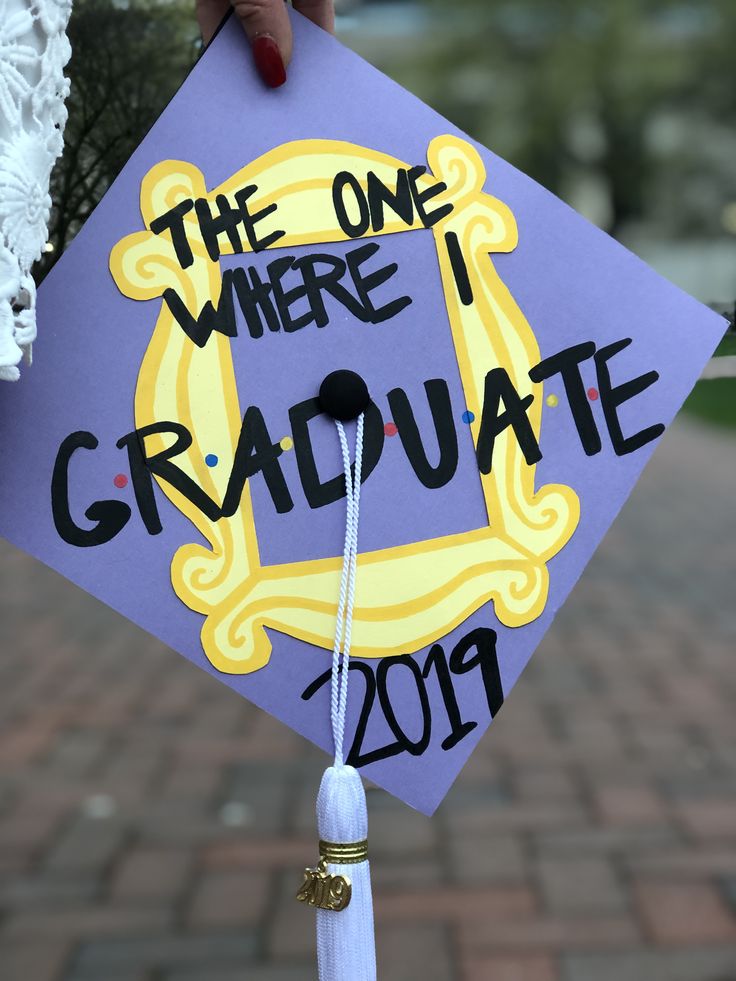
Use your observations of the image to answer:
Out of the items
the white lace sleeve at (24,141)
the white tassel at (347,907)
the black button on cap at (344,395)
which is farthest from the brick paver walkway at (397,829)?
the white lace sleeve at (24,141)

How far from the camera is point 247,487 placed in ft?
2.67

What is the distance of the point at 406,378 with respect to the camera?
83cm

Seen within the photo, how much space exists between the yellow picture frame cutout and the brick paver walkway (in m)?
0.97

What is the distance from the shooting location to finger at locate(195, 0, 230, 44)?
0.84 m

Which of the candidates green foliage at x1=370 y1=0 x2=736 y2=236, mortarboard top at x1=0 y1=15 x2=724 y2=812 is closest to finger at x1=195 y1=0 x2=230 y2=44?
mortarboard top at x1=0 y1=15 x2=724 y2=812

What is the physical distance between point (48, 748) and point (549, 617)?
1.85 metres

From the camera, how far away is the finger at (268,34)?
31.0 inches

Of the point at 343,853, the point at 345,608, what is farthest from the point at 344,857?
the point at 345,608

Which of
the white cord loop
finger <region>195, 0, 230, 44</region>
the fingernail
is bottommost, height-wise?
the white cord loop

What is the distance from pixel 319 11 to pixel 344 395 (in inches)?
10.6

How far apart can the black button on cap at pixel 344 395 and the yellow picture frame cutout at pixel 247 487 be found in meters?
0.06

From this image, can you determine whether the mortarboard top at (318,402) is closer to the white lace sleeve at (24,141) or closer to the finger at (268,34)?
the finger at (268,34)

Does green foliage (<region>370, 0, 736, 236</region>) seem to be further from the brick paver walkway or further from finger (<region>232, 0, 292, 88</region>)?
finger (<region>232, 0, 292, 88</region>)

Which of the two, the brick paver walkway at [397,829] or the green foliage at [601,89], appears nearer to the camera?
the brick paver walkway at [397,829]
